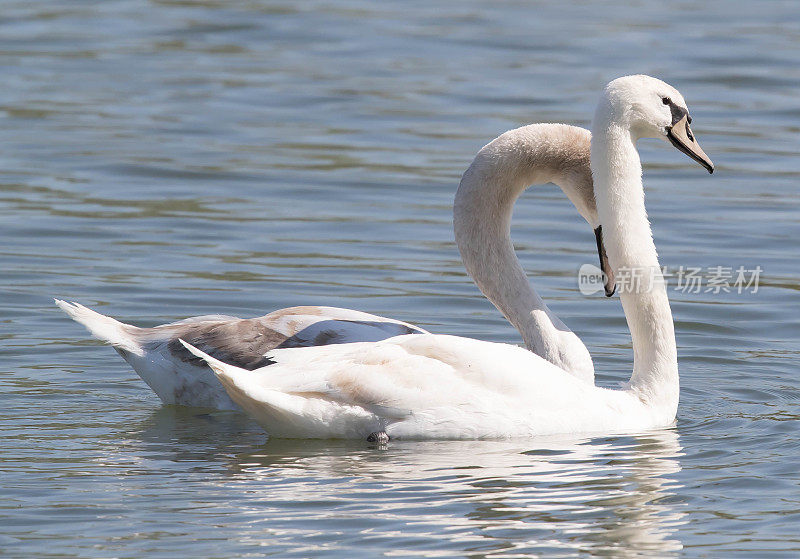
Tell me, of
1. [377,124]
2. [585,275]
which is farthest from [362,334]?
[377,124]

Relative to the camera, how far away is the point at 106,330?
8664 mm

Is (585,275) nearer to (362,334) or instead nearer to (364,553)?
(362,334)

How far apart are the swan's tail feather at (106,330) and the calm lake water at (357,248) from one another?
339mm

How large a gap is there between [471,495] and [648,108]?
7.87 ft

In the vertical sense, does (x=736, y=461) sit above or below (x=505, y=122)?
below

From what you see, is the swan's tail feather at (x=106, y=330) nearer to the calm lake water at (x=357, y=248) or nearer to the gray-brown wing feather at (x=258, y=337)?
the gray-brown wing feather at (x=258, y=337)

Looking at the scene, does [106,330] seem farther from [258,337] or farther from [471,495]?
[471,495]

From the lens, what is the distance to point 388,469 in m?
7.23

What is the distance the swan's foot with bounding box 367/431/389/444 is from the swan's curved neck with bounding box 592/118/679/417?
1.42 m

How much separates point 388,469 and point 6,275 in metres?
5.05

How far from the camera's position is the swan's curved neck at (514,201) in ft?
28.3

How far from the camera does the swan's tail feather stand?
860cm

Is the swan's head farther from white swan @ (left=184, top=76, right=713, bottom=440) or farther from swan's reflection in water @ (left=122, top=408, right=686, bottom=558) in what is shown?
swan's reflection in water @ (left=122, top=408, right=686, bottom=558)

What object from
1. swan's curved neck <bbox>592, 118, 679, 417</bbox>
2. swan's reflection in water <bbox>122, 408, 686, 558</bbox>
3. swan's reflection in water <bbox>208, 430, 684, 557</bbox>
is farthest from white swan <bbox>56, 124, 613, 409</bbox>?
swan's reflection in water <bbox>208, 430, 684, 557</bbox>
